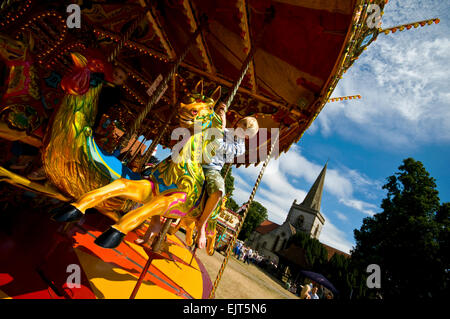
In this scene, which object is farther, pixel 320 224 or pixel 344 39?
pixel 320 224

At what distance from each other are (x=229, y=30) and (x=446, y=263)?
18.0m

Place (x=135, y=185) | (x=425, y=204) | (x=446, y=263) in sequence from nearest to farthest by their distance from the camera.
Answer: (x=135, y=185), (x=446, y=263), (x=425, y=204)

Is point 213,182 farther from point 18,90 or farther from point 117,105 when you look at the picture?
point 18,90

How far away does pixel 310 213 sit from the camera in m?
43.0

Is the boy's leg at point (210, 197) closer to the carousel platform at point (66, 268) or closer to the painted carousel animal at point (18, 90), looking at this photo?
the carousel platform at point (66, 268)

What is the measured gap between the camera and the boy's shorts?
189cm

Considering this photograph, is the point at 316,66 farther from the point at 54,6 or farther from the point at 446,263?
the point at 446,263

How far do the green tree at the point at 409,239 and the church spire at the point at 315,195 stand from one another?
28406mm

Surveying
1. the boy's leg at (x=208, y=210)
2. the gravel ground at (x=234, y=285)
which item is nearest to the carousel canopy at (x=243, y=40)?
the boy's leg at (x=208, y=210)

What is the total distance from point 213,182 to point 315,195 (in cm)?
4857

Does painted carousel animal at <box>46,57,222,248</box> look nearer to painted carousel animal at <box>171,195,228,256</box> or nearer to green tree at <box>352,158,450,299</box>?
painted carousel animal at <box>171,195,228,256</box>

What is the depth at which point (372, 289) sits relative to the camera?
16.3 meters

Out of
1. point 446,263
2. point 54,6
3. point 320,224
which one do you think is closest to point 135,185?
point 54,6

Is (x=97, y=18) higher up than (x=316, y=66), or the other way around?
(x=316, y=66)
